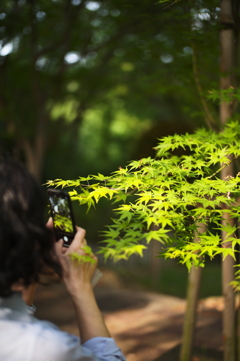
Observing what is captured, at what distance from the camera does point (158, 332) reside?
5266 millimetres

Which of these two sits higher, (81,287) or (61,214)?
(61,214)

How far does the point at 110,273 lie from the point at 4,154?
9144mm

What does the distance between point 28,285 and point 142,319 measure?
4.91 metres

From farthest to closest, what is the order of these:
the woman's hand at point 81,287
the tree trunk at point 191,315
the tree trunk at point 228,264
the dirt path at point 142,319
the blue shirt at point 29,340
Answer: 1. the dirt path at point 142,319
2. the tree trunk at point 191,315
3. the tree trunk at point 228,264
4. the woman's hand at point 81,287
5. the blue shirt at point 29,340

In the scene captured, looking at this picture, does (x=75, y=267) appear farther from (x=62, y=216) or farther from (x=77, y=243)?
(x=62, y=216)

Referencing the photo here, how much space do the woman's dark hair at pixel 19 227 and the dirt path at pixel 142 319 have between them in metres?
3.61

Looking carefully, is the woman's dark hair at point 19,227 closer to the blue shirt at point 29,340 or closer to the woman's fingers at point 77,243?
the blue shirt at point 29,340

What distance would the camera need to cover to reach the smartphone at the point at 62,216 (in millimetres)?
1529

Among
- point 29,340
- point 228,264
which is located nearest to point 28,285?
point 29,340

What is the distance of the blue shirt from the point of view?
1.11 m

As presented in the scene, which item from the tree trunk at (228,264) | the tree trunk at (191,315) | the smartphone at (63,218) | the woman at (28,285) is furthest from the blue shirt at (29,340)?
the tree trunk at (191,315)

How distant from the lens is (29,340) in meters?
1.12

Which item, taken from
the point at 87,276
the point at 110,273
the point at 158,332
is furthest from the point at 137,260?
the point at 87,276

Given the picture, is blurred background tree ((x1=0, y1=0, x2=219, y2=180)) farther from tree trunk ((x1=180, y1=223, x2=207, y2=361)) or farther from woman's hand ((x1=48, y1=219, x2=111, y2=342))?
woman's hand ((x1=48, y1=219, x2=111, y2=342))
